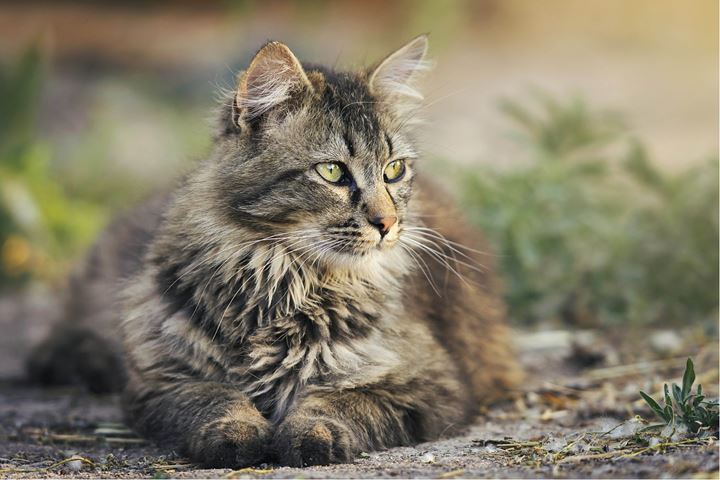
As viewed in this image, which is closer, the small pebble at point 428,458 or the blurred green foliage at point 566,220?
the small pebble at point 428,458

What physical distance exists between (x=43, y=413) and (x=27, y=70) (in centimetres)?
448

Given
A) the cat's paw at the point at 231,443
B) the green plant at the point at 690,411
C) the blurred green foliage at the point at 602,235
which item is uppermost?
the blurred green foliage at the point at 602,235

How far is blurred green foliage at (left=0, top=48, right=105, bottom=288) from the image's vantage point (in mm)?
7289

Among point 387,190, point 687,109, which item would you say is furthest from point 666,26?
point 387,190

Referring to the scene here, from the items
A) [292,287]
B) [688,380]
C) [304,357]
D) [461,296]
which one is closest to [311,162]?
[292,287]

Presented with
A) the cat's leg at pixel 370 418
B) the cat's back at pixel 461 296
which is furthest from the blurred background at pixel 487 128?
the cat's leg at pixel 370 418

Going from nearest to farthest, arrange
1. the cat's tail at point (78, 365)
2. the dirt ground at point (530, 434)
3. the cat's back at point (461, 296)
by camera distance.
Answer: the dirt ground at point (530, 434), the cat's back at point (461, 296), the cat's tail at point (78, 365)

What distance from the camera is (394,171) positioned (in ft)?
12.6

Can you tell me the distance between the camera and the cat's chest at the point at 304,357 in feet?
11.8

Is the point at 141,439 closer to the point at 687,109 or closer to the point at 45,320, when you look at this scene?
the point at 45,320

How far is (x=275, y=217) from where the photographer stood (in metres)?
3.59

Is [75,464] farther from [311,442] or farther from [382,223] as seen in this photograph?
[382,223]

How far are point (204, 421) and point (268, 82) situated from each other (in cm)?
137

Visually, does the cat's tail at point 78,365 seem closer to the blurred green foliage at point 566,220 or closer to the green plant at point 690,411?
the blurred green foliage at point 566,220
